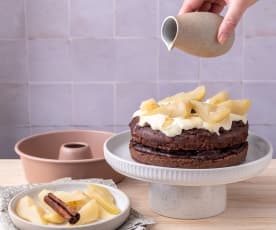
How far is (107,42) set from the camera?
1.96 metres

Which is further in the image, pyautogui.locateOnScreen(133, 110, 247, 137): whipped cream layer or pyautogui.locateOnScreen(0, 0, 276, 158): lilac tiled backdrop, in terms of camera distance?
pyautogui.locateOnScreen(0, 0, 276, 158): lilac tiled backdrop

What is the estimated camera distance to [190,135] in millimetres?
1163

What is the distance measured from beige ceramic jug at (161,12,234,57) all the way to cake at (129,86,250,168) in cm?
11

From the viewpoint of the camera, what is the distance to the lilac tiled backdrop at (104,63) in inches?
76.7

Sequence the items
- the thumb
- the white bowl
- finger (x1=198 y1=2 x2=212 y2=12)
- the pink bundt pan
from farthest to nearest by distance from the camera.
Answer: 1. finger (x1=198 y1=2 x2=212 y2=12)
2. the pink bundt pan
3. the thumb
4. the white bowl

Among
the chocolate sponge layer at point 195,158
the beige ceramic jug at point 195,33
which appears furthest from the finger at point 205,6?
the chocolate sponge layer at point 195,158

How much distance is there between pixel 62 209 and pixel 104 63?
937 millimetres

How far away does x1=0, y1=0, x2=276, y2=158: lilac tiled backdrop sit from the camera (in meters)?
1.95

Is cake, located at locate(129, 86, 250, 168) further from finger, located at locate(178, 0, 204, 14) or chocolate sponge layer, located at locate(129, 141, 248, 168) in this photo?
finger, located at locate(178, 0, 204, 14)

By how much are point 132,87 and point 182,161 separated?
2.80 feet

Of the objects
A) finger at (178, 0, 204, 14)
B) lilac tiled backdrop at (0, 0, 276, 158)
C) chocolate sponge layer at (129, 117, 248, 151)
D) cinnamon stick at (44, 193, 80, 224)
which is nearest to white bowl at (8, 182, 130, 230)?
cinnamon stick at (44, 193, 80, 224)

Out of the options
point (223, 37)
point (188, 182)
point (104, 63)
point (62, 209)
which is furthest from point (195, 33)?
point (104, 63)

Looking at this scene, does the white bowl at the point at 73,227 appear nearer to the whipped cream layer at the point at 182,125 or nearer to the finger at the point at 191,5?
the whipped cream layer at the point at 182,125

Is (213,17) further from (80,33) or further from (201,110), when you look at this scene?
(80,33)
